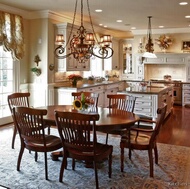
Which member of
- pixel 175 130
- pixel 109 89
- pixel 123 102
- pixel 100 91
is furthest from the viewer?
pixel 109 89

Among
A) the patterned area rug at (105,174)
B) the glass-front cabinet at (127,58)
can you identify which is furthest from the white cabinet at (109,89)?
the patterned area rug at (105,174)

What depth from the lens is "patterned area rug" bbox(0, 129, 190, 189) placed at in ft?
10.9

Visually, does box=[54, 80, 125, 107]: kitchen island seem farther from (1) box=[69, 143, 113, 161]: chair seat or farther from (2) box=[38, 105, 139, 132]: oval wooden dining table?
(1) box=[69, 143, 113, 161]: chair seat

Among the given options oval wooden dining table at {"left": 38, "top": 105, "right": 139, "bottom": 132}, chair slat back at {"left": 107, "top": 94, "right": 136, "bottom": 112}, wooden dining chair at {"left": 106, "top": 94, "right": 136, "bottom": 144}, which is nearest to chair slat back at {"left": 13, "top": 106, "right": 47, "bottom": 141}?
oval wooden dining table at {"left": 38, "top": 105, "right": 139, "bottom": 132}

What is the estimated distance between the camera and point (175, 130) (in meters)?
6.29

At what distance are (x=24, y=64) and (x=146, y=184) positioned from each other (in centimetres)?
499

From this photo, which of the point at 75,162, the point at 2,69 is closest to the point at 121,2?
the point at 2,69

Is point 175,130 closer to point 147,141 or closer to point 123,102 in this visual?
point 123,102

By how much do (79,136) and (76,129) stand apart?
0.11 m

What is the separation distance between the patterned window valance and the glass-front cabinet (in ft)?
17.8

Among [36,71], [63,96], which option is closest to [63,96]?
[63,96]

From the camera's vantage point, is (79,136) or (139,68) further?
(139,68)

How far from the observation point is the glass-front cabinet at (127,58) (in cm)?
1110

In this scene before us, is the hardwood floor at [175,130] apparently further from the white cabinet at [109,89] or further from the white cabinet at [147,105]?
the white cabinet at [109,89]
